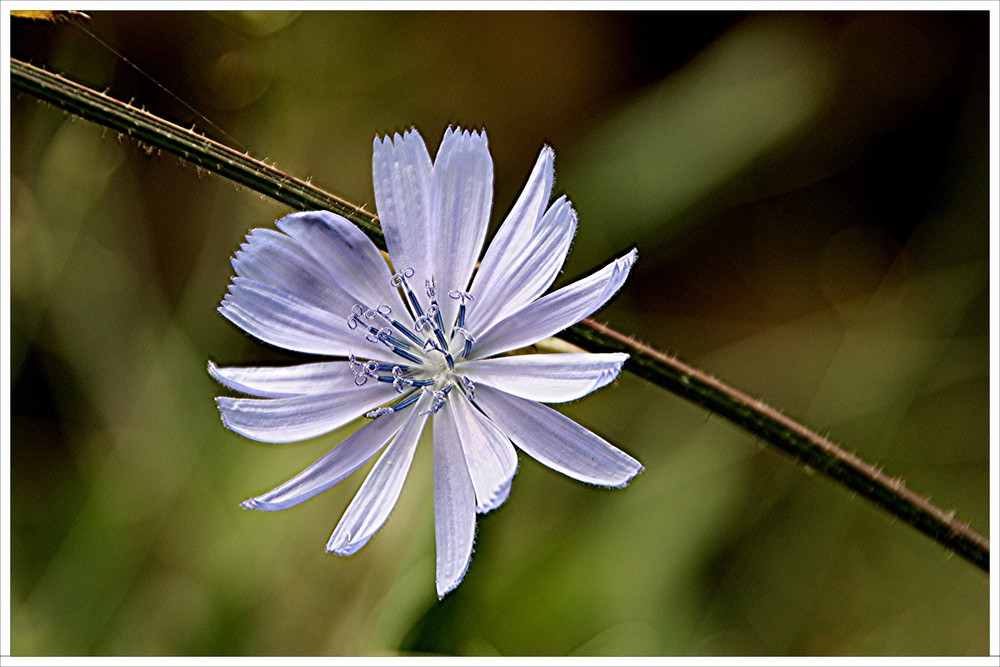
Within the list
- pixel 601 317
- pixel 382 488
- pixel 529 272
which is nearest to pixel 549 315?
pixel 529 272

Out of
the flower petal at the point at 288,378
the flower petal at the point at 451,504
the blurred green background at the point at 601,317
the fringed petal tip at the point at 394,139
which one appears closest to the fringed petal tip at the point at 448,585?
the flower petal at the point at 451,504

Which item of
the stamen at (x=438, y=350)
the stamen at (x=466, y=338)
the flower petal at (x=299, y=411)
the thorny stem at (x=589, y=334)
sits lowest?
the flower petal at (x=299, y=411)

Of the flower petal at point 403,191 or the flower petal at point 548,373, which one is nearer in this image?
the flower petal at point 548,373

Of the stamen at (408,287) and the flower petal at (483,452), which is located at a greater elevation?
the stamen at (408,287)

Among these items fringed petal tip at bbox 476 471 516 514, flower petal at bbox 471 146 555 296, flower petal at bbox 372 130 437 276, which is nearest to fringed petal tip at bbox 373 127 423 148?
flower petal at bbox 372 130 437 276

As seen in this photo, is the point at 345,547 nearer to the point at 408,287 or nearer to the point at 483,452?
the point at 483,452

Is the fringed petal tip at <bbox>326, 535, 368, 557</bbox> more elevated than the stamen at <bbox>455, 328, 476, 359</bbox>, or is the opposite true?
the stamen at <bbox>455, 328, 476, 359</bbox>

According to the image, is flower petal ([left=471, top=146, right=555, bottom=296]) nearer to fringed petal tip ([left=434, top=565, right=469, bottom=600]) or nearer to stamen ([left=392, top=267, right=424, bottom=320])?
stamen ([left=392, top=267, right=424, bottom=320])

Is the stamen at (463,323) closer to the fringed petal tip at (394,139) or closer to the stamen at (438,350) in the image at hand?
the stamen at (438,350)

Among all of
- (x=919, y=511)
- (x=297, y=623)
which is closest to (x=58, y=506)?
(x=297, y=623)
